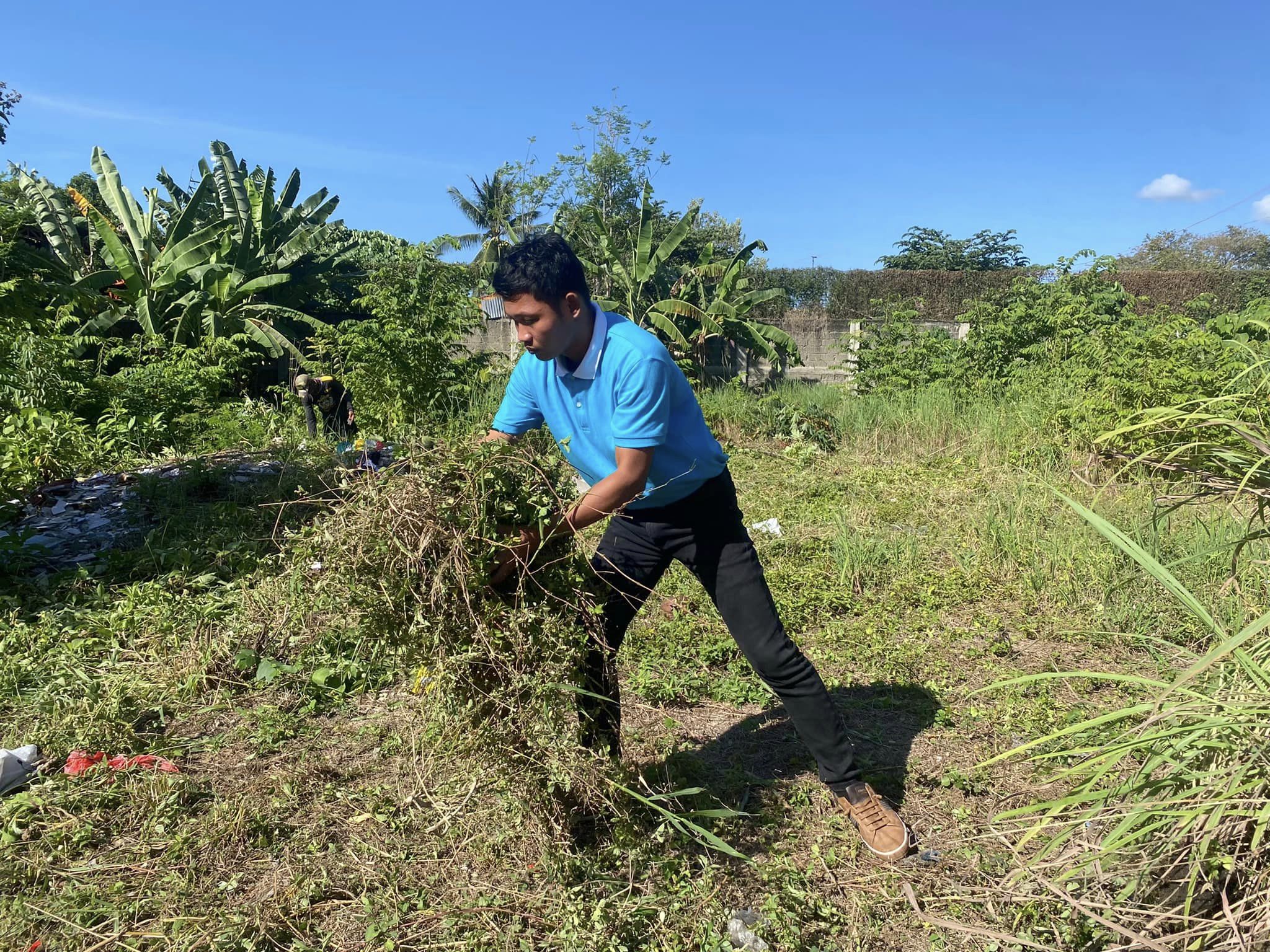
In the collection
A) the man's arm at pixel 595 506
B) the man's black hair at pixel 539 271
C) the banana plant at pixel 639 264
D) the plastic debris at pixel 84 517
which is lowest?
the plastic debris at pixel 84 517

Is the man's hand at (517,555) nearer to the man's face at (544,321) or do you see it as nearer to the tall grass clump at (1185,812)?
the man's face at (544,321)

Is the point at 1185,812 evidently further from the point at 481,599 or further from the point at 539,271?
the point at 539,271

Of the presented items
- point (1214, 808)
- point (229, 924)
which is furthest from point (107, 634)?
point (1214, 808)

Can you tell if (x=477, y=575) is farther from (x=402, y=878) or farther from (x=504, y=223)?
(x=504, y=223)

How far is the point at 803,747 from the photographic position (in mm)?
3445

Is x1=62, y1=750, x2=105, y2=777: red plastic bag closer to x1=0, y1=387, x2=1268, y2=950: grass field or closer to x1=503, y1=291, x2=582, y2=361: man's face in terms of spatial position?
x1=0, y1=387, x2=1268, y2=950: grass field

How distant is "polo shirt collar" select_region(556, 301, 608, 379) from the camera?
248 cm

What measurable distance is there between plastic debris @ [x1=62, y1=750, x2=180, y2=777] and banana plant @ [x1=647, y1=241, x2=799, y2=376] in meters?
11.3

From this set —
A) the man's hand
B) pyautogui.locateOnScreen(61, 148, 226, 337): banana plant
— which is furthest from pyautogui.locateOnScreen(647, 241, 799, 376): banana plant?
the man's hand

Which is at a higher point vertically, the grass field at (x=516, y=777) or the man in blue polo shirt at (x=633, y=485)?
the man in blue polo shirt at (x=633, y=485)

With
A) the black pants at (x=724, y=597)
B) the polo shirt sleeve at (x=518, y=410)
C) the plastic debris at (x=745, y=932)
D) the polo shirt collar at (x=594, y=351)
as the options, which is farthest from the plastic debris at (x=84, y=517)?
the plastic debris at (x=745, y=932)

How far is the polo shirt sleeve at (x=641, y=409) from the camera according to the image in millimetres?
2359

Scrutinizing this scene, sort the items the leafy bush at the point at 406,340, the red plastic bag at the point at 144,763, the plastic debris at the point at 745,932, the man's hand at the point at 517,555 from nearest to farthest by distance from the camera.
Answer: the man's hand at the point at 517,555
the plastic debris at the point at 745,932
the red plastic bag at the point at 144,763
the leafy bush at the point at 406,340

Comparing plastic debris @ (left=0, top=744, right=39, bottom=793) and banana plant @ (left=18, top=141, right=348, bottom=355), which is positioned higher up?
banana plant @ (left=18, top=141, right=348, bottom=355)
